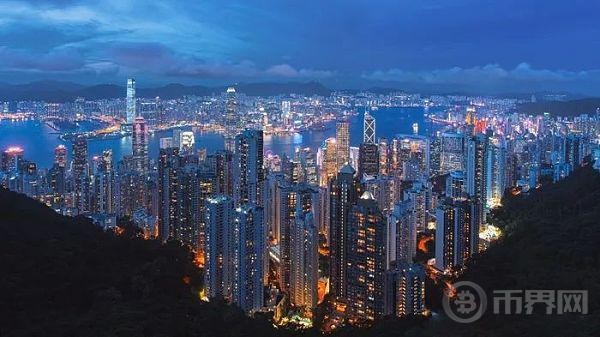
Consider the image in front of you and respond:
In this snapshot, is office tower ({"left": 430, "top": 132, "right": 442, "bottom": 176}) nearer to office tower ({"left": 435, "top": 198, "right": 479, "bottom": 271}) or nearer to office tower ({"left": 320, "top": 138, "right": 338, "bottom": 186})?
office tower ({"left": 320, "top": 138, "right": 338, "bottom": 186})

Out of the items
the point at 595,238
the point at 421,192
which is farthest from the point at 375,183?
the point at 595,238

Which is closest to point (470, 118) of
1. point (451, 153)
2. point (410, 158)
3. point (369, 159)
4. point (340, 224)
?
point (451, 153)

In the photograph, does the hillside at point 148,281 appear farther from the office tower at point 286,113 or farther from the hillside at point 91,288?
the office tower at point 286,113

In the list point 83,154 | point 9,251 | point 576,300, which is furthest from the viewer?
point 83,154

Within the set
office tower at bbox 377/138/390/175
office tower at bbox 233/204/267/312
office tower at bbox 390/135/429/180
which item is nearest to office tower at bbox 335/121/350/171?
office tower at bbox 377/138/390/175

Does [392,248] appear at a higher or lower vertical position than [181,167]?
lower

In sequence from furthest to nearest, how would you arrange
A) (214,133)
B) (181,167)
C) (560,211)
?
(214,133) < (181,167) < (560,211)

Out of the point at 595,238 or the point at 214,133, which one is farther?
the point at 214,133

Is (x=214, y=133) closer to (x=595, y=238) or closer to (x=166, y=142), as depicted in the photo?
(x=166, y=142)
